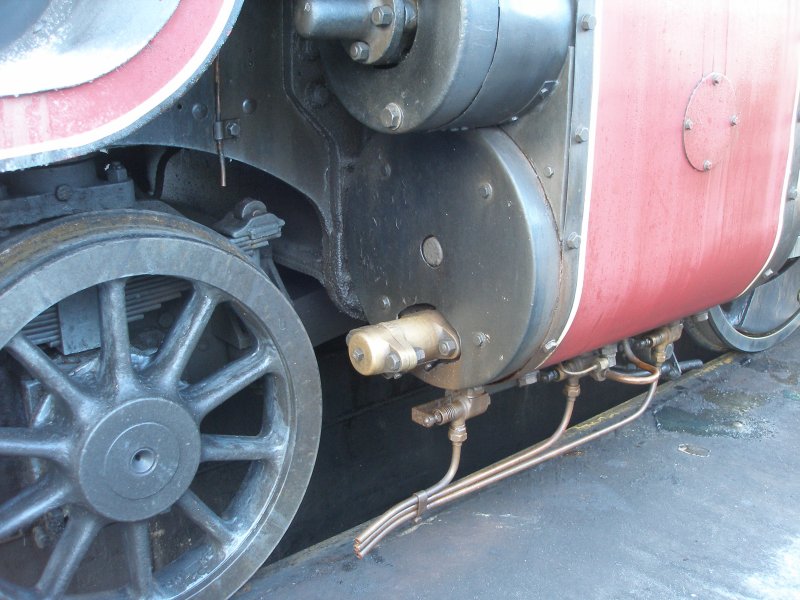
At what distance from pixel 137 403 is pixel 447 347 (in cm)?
55

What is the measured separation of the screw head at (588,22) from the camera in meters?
1.32

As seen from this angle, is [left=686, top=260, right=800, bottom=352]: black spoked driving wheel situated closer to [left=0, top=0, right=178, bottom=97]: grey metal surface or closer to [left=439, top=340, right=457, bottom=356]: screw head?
[left=439, top=340, right=457, bottom=356]: screw head

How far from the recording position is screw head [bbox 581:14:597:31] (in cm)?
132

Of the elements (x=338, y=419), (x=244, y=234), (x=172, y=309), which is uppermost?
(x=244, y=234)

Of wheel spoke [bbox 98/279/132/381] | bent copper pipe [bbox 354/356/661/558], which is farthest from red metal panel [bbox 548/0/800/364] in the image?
wheel spoke [bbox 98/279/132/381]

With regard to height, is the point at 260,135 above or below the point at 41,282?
above

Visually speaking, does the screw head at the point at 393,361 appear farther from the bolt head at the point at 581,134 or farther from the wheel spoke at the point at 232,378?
the bolt head at the point at 581,134

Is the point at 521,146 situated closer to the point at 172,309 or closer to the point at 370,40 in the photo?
the point at 370,40

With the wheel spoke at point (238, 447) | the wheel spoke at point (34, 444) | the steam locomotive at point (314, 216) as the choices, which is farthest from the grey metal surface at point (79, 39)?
the wheel spoke at point (238, 447)

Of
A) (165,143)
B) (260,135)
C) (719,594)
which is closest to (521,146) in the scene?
(260,135)

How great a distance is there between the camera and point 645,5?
1.42 meters

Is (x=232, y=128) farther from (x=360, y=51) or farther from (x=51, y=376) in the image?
(x=51, y=376)

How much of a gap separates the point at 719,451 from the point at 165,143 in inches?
53.2

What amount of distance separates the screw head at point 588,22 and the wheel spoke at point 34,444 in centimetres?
95
